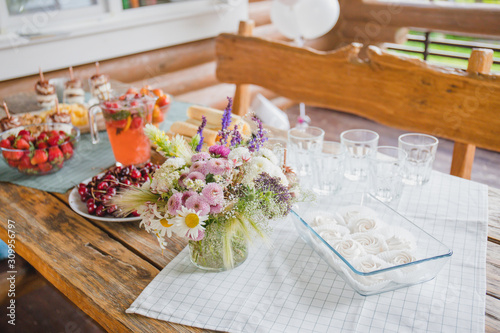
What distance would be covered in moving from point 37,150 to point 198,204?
0.80m

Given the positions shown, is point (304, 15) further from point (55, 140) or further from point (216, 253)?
point (216, 253)

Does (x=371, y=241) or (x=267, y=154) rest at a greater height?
(x=267, y=154)

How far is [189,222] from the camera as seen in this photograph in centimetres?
80

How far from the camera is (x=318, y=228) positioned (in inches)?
37.0

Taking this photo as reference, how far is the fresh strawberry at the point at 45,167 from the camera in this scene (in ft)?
4.49

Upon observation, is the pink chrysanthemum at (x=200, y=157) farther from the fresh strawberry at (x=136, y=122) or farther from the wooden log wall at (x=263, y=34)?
the wooden log wall at (x=263, y=34)

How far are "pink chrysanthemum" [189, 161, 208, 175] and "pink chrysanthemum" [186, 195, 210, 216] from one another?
0.06 metres

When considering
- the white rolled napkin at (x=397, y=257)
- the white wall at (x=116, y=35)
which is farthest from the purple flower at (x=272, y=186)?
the white wall at (x=116, y=35)

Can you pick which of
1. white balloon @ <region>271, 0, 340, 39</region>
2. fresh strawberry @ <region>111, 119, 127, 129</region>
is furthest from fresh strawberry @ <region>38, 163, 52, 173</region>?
white balloon @ <region>271, 0, 340, 39</region>

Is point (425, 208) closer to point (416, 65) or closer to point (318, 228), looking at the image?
point (318, 228)

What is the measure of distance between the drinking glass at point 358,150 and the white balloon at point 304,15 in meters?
2.11

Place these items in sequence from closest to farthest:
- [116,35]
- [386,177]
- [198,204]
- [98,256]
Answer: [198,204]
[98,256]
[386,177]
[116,35]

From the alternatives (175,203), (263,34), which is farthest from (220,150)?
(263,34)

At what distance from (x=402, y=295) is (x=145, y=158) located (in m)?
0.91
